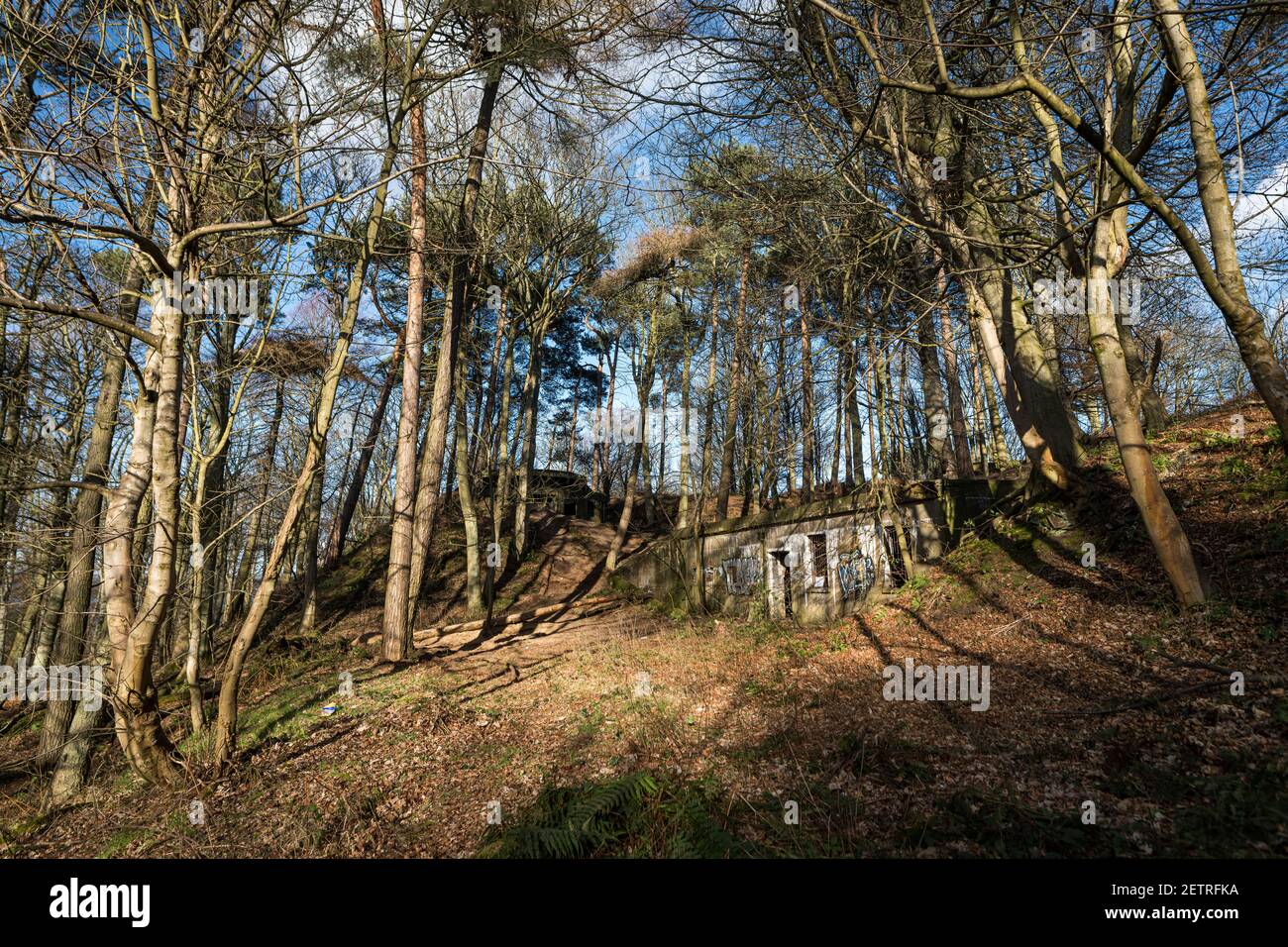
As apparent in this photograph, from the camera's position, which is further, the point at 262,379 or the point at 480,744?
the point at 262,379

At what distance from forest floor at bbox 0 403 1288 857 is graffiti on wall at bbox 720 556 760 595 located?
321 cm

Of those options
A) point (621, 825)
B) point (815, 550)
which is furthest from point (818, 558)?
point (621, 825)

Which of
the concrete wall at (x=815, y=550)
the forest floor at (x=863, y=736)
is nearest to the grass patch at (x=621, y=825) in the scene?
the forest floor at (x=863, y=736)

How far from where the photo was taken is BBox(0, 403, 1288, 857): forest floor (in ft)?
13.0

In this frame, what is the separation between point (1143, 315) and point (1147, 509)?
8.73 meters

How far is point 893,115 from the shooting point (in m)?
7.92

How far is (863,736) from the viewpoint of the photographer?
17.7 feet

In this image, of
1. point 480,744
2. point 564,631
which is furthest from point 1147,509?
point 564,631

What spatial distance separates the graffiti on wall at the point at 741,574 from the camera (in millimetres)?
12875

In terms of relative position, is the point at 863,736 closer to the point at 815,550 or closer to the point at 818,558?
the point at 818,558

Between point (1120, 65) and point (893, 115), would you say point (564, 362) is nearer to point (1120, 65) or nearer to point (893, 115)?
point (893, 115)

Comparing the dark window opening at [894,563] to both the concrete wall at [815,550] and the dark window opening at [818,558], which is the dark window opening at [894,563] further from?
the dark window opening at [818,558]

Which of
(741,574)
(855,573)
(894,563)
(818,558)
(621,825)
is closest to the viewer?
(621,825)

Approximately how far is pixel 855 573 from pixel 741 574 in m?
3.13
